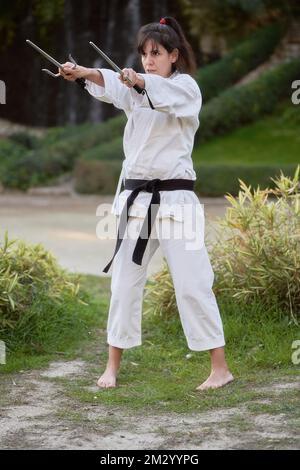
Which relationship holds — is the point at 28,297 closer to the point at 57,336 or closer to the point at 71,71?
the point at 57,336

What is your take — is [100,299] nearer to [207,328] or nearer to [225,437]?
[207,328]

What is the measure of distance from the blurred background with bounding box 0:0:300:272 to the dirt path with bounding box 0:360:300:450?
783cm

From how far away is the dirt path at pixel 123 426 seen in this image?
10.6 feet

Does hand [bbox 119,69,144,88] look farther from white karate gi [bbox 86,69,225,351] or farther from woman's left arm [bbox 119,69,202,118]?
white karate gi [bbox 86,69,225,351]

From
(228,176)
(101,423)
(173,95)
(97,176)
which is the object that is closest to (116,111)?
(97,176)

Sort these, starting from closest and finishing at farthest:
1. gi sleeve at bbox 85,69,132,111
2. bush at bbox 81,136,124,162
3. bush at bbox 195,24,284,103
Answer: gi sleeve at bbox 85,69,132,111 → bush at bbox 81,136,124,162 → bush at bbox 195,24,284,103

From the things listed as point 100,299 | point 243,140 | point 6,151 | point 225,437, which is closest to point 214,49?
point 243,140

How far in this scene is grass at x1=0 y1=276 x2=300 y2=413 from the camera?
151 inches

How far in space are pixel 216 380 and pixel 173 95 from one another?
49.1 inches

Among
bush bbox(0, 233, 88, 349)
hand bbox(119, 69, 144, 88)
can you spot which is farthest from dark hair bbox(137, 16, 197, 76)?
bush bbox(0, 233, 88, 349)

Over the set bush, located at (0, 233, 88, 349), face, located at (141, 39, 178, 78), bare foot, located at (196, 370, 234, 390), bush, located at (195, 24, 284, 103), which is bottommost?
bare foot, located at (196, 370, 234, 390)

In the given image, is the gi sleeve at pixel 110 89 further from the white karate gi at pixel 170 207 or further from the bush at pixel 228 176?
the bush at pixel 228 176

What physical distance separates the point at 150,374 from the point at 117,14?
12.3 meters

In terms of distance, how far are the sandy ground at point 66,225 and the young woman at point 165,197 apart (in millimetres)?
1532
